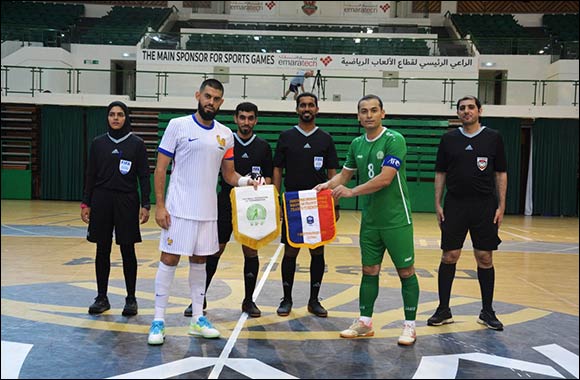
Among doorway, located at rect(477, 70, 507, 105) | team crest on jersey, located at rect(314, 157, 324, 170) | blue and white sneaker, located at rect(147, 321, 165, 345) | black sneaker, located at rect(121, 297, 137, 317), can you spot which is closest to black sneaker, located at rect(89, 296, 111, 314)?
black sneaker, located at rect(121, 297, 137, 317)

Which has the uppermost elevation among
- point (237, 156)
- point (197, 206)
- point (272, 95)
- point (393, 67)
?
point (393, 67)

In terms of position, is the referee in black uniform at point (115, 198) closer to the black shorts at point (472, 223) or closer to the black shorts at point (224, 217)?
the black shorts at point (224, 217)

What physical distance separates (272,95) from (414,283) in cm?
1480

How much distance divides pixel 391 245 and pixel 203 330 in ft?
5.27

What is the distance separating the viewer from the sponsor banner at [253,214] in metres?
4.44

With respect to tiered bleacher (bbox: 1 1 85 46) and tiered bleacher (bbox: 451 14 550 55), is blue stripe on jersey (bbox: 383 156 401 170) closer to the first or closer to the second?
tiered bleacher (bbox: 451 14 550 55)

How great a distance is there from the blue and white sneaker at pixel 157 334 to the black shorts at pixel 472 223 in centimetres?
252

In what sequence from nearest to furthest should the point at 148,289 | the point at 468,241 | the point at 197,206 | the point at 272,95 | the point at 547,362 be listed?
the point at 547,362 < the point at 197,206 < the point at 148,289 < the point at 468,241 < the point at 272,95

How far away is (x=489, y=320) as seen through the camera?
482 cm

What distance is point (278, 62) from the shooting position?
1972cm

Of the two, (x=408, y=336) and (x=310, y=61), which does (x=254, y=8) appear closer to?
(x=310, y=61)

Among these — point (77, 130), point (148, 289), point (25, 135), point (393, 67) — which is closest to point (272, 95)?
point (393, 67)

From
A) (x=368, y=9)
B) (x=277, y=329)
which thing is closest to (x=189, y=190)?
(x=277, y=329)

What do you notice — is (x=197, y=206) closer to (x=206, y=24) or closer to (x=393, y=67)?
(x=393, y=67)
